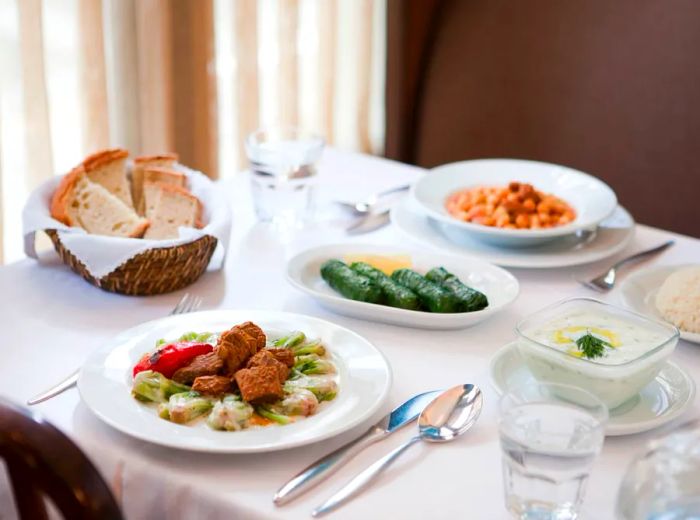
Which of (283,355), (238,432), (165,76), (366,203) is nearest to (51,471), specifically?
(238,432)

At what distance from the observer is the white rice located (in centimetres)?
135

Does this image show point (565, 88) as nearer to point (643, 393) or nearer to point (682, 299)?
point (682, 299)

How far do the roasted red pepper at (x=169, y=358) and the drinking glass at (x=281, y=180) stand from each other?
63 centimetres

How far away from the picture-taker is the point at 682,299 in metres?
1.38

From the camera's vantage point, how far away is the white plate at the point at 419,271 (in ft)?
4.35

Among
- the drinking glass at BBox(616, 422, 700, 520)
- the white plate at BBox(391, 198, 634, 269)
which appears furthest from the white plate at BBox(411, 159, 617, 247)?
the drinking glass at BBox(616, 422, 700, 520)

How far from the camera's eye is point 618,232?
1747 millimetres

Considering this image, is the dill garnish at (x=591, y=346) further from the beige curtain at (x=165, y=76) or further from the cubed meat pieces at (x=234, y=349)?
the beige curtain at (x=165, y=76)

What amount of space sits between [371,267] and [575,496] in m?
0.61

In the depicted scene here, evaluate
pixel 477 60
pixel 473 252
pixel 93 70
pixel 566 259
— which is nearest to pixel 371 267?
pixel 473 252

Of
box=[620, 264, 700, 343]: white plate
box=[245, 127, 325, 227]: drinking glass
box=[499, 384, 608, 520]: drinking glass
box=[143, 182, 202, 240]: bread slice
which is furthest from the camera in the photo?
box=[245, 127, 325, 227]: drinking glass

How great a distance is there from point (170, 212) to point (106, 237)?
18cm

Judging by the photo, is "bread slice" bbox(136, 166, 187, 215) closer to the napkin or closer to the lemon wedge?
the napkin

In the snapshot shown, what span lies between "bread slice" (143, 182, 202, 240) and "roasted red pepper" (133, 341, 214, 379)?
16.2 inches
